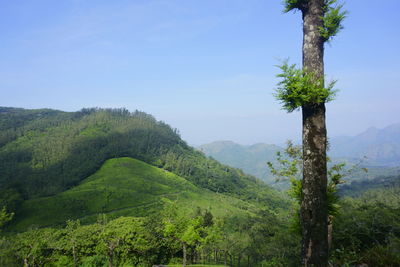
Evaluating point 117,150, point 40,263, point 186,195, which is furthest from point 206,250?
point 117,150

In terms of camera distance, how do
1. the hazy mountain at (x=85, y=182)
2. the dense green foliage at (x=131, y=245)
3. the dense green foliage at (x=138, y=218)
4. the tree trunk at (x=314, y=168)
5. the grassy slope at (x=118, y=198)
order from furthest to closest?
1. the hazy mountain at (x=85, y=182)
2. the grassy slope at (x=118, y=198)
3. the dense green foliage at (x=131, y=245)
4. the dense green foliage at (x=138, y=218)
5. the tree trunk at (x=314, y=168)

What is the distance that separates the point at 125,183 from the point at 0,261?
110687 mm

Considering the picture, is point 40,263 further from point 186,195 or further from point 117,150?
point 117,150

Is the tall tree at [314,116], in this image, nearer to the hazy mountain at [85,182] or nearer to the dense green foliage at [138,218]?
the dense green foliage at [138,218]

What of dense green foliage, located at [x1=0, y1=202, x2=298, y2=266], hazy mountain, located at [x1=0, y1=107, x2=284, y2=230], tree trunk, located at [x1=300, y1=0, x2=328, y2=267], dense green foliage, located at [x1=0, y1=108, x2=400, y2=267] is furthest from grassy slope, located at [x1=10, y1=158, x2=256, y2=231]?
tree trunk, located at [x1=300, y1=0, x2=328, y2=267]

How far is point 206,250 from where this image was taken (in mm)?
63281

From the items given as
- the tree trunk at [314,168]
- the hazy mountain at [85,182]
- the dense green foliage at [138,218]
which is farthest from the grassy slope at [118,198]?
the tree trunk at [314,168]

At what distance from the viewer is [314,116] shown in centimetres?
676

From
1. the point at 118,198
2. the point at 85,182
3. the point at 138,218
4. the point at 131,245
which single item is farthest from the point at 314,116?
the point at 85,182

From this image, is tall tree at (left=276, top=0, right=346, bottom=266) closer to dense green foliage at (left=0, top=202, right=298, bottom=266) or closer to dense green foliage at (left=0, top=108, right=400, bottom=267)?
dense green foliage at (left=0, top=108, right=400, bottom=267)

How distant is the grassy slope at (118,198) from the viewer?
4235 inches

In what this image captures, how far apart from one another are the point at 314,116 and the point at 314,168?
4.69 feet

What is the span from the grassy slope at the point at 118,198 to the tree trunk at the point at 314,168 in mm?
98145

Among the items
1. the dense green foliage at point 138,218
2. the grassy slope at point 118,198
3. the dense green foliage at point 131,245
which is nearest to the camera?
the dense green foliage at point 138,218
